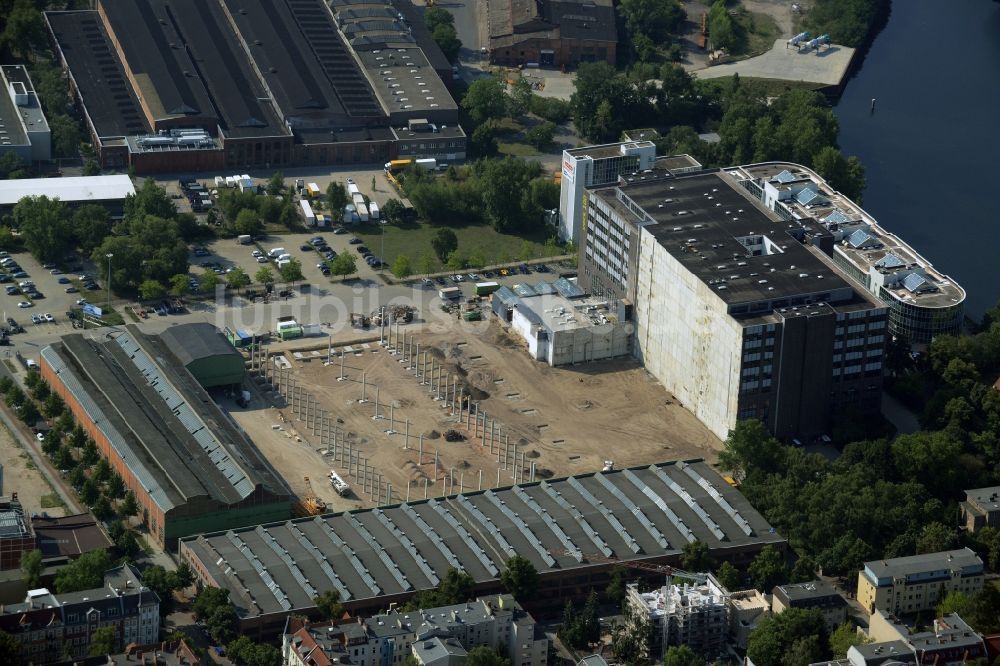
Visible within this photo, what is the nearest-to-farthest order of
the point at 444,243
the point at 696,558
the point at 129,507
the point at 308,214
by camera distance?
the point at 696,558 → the point at 129,507 → the point at 444,243 → the point at 308,214

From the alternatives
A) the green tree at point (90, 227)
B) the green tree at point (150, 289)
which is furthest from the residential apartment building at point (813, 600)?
the green tree at point (90, 227)

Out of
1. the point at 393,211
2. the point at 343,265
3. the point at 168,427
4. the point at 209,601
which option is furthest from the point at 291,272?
the point at 209,601

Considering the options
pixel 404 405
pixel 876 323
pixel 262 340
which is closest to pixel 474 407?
pixel 404 405

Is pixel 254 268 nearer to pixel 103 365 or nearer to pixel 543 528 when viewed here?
pixel 103 365

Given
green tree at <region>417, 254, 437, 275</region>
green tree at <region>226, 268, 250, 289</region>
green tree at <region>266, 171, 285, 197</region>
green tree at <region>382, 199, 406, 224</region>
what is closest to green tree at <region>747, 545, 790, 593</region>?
green tree at <region>417, 254, 437, 275</region>

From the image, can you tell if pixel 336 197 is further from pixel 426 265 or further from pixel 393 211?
pixel 426 265

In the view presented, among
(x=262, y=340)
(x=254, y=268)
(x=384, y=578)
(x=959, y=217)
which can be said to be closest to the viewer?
(x=384, y=578)

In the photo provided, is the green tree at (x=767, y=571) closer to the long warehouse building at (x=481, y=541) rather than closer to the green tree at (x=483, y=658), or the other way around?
the long warehouse building at (x=481, y=541)
